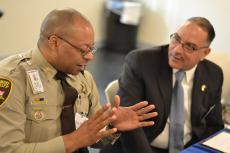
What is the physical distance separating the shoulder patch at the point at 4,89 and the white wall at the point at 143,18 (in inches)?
138

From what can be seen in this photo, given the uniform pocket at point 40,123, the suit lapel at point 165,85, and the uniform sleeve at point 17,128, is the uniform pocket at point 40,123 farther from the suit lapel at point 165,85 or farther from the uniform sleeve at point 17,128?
the suit lapel at point 165,85

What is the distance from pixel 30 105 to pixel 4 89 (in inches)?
5.2

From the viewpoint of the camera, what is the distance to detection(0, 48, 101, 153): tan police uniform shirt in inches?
55.3

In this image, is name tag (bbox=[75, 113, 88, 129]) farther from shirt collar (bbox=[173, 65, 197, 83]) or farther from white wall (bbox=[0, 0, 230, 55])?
white wall (bbox=[0, 0, 230, 55])

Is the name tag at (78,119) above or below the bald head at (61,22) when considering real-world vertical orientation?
below

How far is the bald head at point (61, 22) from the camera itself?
1528 mm

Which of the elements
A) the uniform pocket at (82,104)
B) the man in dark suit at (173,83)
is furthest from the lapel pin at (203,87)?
the uniform pocket at (82,104)

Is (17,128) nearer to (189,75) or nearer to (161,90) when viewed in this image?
(161,90)

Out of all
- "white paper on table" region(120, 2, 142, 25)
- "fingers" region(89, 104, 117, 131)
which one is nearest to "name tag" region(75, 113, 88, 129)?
"fingers" region(89, 104, 117, 131)

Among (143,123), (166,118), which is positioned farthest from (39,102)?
(166,118)

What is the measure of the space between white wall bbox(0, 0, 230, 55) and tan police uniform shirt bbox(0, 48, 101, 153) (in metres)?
3.41

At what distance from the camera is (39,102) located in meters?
1.51

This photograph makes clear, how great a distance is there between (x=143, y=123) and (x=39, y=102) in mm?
502

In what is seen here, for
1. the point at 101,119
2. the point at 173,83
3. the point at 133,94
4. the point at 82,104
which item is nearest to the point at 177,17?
A: the point at 173,83
